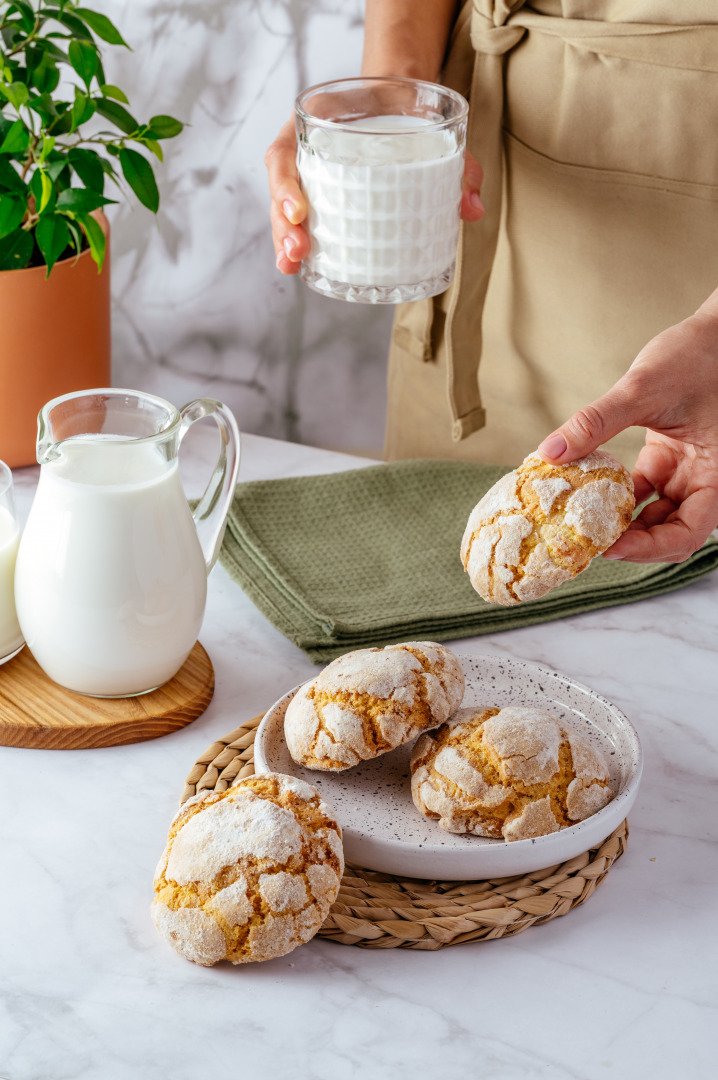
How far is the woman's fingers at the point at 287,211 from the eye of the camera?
1200mm

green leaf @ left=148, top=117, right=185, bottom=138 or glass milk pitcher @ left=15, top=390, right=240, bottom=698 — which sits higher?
green leaf @ left=148, top=117, right=185, bottom=138

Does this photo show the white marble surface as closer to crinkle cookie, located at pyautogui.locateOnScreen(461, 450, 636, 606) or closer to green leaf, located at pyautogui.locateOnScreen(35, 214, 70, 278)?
crinkle cookie, located at pyautogui.locateOnScreen(461, 450, 636, 606)

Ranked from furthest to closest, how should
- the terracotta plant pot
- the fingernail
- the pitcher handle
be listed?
the terracotta plant pot, the pitcher handle, the fingernail

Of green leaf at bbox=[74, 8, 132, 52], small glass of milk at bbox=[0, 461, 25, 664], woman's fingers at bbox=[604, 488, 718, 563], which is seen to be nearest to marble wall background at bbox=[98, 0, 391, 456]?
green leaf at bbox=[74, 8, 132, 52]

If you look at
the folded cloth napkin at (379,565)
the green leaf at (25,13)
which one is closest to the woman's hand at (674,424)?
the folded cloth napkin at (379,565)

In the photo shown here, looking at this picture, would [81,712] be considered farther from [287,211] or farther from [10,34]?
[10,34]

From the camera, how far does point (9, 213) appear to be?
1264 mm

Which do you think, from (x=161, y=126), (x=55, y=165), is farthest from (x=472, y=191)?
(x=55, y=165)

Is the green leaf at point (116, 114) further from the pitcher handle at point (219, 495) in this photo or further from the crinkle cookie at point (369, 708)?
the crinkle cookie at point (369, 708)

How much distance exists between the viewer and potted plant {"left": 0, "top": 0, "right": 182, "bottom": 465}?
1267 millimetres

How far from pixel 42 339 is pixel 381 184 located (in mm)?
528

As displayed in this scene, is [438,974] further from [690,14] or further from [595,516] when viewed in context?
[690,14]

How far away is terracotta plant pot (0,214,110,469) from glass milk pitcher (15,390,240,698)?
1.46ft

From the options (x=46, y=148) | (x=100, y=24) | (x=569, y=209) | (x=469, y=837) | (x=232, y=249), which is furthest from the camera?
(x=232, y=249)
